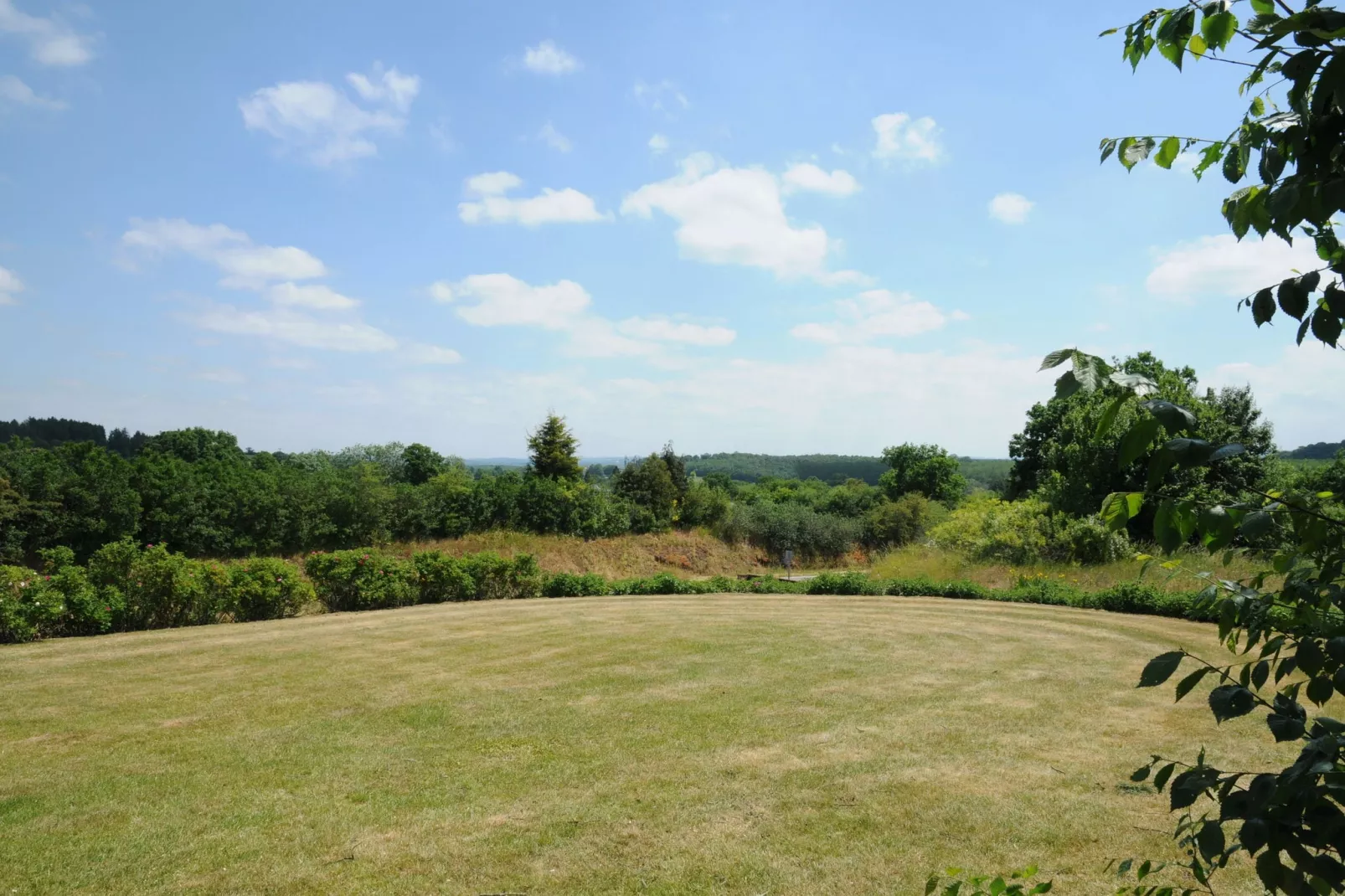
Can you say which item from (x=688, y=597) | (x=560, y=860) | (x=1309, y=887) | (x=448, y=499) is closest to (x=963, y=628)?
(x=688, y=597)

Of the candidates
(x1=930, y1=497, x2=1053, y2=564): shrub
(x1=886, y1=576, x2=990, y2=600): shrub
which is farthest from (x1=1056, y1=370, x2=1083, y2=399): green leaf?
(x1=930, y1=497, x2=1053, y2=564): shrub

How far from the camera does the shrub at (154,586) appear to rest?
11.2 m

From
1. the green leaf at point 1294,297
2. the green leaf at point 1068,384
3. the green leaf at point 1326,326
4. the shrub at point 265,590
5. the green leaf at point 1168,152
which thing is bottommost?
the shrub at point 265,590

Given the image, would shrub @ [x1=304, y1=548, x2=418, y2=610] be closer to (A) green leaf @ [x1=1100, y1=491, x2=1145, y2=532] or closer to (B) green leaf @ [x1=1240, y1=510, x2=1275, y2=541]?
(A) green leaf @ [x1=1100, y1=491, x2=1145, y2=532]

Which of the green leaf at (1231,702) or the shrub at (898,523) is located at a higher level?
the green leaf at (1231,702)

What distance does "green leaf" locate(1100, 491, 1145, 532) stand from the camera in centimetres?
127

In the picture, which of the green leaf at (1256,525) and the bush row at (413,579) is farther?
the bush row at (413,579)

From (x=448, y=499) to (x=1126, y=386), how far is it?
76.6 feet

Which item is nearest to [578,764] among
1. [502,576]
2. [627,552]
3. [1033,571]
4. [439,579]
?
[439,579]

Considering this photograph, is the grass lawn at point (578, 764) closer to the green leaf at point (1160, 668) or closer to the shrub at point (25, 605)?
the shrub at point (25, 605)

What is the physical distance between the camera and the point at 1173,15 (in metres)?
1.27

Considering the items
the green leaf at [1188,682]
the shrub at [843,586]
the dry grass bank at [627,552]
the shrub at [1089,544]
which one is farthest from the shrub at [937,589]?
the green leaf at [1188,682]

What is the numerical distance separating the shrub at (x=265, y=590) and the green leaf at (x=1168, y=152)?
1395 cm

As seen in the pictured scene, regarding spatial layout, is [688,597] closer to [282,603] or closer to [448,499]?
[282,603]
